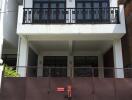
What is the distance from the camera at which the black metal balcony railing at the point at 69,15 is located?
12.8 metres

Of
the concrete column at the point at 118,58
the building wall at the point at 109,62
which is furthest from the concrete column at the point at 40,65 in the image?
the concrete column at the point at 118,58

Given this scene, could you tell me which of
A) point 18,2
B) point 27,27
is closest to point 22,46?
point 27,27

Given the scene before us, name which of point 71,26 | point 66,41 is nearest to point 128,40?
point 71,26

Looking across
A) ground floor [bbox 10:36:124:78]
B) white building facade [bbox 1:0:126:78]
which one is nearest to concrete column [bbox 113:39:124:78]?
white building facade [bbox 1:0:126:78]

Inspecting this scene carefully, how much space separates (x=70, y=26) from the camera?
39.6 feet

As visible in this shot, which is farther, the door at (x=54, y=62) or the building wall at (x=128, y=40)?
the door at (x=54, y=62)

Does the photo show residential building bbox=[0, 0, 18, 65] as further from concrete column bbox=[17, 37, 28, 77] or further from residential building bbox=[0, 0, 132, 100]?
concrete column bbox=[17, 37, 28, 77]

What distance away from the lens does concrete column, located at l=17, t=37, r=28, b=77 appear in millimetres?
12125

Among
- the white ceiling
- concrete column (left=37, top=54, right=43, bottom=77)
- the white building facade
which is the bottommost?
concrete column (left=37, top=54, right=43, bottom=77)

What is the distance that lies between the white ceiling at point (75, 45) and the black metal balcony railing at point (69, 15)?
1410 millimetres

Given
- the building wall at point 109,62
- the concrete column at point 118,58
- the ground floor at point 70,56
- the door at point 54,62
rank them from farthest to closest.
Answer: the door at point 54,62
the building wall at point 109,62
the ground floor at point 70,56
the concrete column at point 118,58

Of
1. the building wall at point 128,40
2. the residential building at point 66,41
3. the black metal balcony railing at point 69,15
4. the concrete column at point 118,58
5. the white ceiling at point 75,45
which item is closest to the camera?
the residential building at point 66,41

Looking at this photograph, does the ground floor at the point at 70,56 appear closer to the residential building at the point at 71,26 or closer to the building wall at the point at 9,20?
the residential building at the point at 71,26

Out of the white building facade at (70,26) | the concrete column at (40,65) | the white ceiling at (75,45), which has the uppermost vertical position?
the white building facade at (70,26)
